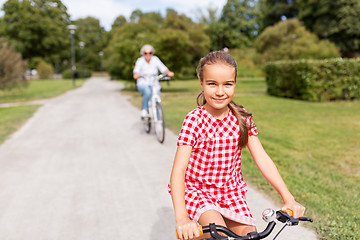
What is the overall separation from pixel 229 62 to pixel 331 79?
1516 centimetres

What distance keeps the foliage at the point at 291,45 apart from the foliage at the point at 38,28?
40.2 metres

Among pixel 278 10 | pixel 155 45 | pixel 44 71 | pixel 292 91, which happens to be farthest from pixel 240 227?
pixel 44 71

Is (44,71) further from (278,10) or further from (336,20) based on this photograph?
(336,20)

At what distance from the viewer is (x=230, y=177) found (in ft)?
6.40

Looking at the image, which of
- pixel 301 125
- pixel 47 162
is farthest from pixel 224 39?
pixel 47 162

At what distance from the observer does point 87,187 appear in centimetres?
450

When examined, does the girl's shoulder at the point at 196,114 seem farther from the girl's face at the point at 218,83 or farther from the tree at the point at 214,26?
the tree at the point at 214,26

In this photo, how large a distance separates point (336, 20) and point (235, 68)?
39.8 meters

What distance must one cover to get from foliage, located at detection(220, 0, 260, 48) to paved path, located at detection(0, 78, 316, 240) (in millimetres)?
57648

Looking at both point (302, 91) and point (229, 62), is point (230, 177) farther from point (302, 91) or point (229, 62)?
point (302, 91)

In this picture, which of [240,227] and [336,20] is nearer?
[240,227]

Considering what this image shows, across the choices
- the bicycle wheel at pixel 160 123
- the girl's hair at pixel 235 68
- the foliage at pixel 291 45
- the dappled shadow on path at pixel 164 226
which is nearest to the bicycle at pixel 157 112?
the bicycle wheel at pixel 160 123

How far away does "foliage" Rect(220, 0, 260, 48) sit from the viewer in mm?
62656

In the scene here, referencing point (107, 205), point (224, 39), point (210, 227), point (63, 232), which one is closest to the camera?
point (210, 227)
